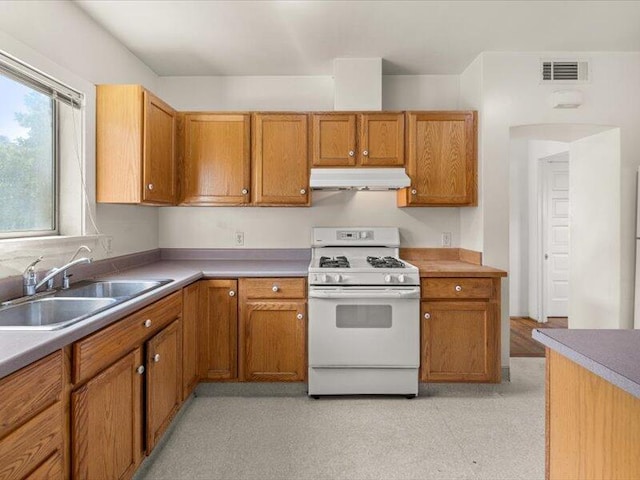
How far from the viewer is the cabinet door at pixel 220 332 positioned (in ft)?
8.99

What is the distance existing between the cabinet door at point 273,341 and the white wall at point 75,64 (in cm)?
112

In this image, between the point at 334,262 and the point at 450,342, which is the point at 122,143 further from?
the point at 450,342

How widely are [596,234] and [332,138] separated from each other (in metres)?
2.30

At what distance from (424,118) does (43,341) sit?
9.12 ft

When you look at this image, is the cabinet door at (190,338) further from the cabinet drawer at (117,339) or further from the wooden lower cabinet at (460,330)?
the wooden lower cabinet at (460,330)

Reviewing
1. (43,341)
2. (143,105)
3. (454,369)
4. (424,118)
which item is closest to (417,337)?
(454,369)

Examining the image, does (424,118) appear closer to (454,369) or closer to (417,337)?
(417,337)

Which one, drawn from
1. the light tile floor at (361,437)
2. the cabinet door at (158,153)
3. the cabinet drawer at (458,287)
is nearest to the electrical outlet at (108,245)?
the cabinet door at (158,153)

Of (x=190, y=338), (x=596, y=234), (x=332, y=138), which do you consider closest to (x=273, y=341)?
(x=190, y=338)

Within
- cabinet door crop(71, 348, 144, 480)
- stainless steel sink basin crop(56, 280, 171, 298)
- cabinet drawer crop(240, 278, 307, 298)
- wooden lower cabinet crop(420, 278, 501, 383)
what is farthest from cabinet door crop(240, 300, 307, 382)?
cabinet door crop(71, 348, 144, 480)

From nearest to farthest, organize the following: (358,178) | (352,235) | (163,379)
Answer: (163,379), (358,178), (352,235)

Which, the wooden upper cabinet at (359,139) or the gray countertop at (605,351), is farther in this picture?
the wooden upper cabinet at (359,139)

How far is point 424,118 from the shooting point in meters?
3.04

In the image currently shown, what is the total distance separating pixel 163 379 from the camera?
208cm
